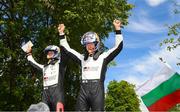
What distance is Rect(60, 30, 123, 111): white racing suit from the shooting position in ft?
29.2

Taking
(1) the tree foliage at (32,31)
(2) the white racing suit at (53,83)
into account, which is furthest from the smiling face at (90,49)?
(1) the tree foliage at (32,31)

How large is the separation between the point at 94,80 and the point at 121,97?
54.7 m

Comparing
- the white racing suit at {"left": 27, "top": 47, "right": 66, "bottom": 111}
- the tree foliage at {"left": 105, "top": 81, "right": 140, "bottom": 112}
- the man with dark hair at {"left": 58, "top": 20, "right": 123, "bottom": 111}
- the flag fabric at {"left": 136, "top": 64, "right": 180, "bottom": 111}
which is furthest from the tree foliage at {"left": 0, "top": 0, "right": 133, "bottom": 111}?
the tree foliage at {"left": 105, "top": 81, "right": 140, "bottom": 112}

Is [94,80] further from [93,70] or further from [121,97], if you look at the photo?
[121,97]

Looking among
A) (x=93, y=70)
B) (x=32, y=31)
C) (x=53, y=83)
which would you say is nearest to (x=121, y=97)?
(x=32, y=31)

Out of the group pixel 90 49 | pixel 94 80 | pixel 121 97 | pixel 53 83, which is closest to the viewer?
pixel 94 80

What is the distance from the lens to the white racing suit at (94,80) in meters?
8.89

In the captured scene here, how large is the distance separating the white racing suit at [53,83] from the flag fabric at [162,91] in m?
1.92

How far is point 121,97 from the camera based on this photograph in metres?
63.3

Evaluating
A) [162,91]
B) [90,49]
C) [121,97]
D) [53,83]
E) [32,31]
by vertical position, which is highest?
[121,97]

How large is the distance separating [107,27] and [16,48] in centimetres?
531

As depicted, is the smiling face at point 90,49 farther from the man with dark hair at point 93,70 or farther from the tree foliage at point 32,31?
the tree foliage at point 32,31

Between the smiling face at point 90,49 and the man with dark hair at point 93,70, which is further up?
the smiling face at point 90,49

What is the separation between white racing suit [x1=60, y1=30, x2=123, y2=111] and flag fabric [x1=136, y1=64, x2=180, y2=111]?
903 mm
